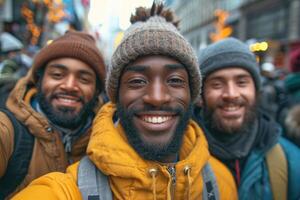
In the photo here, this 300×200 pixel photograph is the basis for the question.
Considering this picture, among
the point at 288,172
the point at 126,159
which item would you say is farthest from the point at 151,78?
the point at 288,172

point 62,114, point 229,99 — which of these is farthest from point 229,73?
point 62,114

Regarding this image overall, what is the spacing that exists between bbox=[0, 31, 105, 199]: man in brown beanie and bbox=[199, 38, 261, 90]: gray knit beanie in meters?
0.96

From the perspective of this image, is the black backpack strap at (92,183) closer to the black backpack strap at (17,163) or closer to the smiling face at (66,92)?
the black backpack strap at (17,163)

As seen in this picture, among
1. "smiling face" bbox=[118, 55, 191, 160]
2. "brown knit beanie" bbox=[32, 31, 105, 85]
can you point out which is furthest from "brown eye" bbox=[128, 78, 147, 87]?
"brown knit beanie" bbox=[32, 31, 105, 85]

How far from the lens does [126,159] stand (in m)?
1.98

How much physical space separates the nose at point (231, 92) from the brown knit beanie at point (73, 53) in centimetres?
113

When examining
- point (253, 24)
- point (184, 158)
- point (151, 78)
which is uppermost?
point (253, 24)

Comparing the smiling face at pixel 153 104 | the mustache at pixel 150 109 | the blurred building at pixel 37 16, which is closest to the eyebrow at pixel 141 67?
the smiling face at pixel 153 104

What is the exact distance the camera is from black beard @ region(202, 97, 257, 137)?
2.96 metres

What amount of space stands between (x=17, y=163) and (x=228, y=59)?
6.25 ft

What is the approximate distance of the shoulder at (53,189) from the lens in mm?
1800

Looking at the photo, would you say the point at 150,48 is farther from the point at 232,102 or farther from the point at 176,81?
the point at 232,102

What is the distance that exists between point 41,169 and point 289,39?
28.2 m

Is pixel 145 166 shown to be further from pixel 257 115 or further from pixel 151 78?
pixel 257 115
